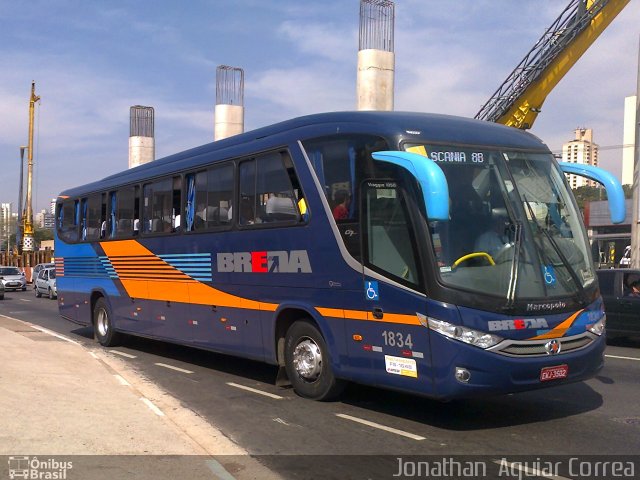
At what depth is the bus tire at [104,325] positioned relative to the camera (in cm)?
1430

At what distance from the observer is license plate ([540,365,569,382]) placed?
6855 mm

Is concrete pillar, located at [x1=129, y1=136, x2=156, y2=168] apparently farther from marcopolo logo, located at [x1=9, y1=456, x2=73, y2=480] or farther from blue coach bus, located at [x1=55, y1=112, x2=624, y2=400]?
marcopolo logo, located at [x1=9, y1=456, x2=73, y2=480]

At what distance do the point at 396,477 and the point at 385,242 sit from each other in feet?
8.43

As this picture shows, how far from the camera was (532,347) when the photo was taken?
6.80 metres

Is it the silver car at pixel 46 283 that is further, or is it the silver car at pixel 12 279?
the silver car at pixel 12 279

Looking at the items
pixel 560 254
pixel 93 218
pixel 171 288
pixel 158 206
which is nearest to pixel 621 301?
pixel 560 254

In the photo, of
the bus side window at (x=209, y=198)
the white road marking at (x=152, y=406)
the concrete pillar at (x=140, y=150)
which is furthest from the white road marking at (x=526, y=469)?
the concrete pillar at (x=140, y=150)

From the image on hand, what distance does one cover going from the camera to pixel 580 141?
5084 centimetres

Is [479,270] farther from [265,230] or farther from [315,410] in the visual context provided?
[265,230]

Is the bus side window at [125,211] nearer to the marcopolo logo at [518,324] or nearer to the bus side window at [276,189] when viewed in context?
the bus side window at [276,189]

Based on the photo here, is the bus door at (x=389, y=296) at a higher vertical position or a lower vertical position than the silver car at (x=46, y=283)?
higher

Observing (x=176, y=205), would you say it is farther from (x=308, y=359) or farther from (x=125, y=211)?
(x=308, y=359)

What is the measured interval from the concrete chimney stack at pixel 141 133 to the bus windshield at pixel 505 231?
112 feet

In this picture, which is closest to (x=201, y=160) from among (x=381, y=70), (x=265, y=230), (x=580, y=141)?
(x=265, y=230)
